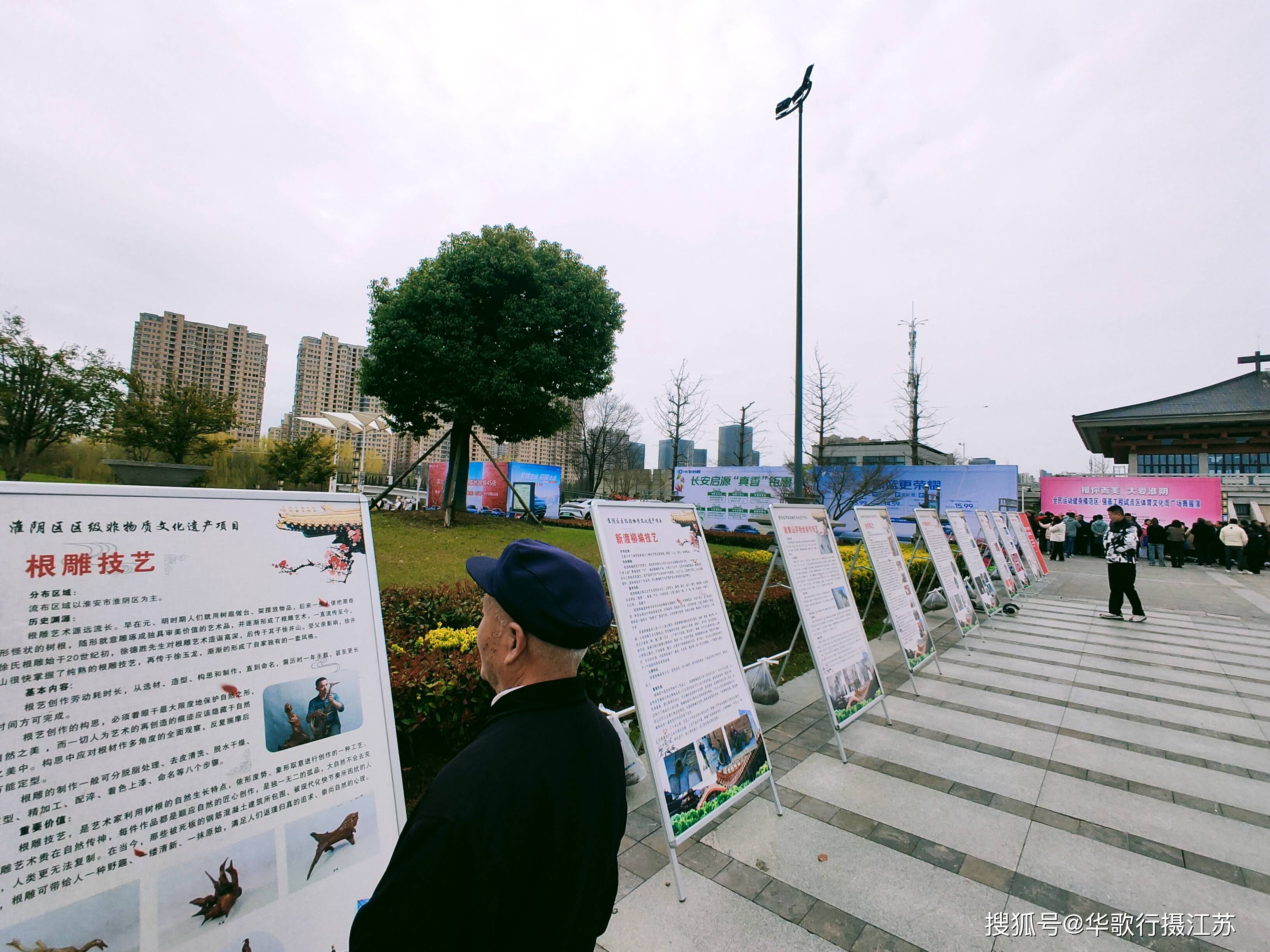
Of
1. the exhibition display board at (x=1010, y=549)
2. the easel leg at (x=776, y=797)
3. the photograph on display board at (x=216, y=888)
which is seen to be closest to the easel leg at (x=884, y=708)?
the easel leg at (x=776, y=797)

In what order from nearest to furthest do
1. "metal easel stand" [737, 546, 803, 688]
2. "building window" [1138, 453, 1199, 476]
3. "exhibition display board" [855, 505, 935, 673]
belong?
"metal easel stand" [737, 546, 803, 688]
"exhibition display board" [855, 505, 935, 673]
"building window" [1138, 453, 1199, 476]

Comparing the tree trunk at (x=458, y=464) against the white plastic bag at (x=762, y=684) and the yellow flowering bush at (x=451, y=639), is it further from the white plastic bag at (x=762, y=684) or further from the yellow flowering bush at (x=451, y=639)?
the white plastic bag at (x=762, y=684)

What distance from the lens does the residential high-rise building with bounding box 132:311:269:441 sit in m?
40.0

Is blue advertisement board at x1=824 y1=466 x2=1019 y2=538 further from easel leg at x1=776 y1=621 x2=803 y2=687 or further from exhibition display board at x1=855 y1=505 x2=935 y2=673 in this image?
easel leg at x1=776 y1=621 x2=803 y2=687

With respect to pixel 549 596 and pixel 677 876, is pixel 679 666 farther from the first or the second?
pixel 549 596

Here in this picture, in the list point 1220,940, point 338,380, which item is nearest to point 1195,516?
point 1220,940

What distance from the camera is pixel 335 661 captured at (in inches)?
68.5

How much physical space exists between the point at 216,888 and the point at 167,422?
80.4 ft

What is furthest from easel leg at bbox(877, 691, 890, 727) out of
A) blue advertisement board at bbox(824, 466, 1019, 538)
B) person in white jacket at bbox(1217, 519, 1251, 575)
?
person in white jacket at bbox(1217, 519, 1251, 575)

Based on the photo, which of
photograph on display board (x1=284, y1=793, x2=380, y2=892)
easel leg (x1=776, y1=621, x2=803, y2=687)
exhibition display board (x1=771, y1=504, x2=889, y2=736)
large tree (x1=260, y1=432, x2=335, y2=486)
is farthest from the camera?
large tree (x1=260, y1=432, x2=335, y2=486)

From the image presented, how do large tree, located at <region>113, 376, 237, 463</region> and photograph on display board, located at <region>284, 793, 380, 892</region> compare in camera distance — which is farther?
large tree, located at <region>113, 376, 237, 463</region>

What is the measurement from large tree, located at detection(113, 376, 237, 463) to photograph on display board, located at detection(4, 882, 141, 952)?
24.2 metres

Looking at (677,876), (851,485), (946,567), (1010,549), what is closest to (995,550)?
(1010,549)

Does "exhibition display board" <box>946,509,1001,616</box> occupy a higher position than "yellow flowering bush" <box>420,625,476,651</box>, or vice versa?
"exhibition display board" <box>946,509,1001,616</box>
